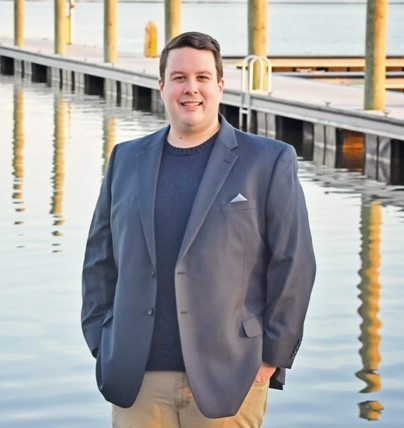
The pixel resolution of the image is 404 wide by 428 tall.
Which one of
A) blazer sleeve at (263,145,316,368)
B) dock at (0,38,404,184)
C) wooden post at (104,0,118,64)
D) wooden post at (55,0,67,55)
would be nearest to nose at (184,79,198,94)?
blazer sleeve at (263,145,316,368)

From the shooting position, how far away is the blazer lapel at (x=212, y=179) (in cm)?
409

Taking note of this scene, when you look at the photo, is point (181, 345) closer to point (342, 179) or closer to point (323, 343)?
point (323, 343)

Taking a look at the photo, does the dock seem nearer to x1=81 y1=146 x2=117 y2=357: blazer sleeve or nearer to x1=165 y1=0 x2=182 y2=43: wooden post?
x1=165 y1=0 x2=182 y2=43: wooden post

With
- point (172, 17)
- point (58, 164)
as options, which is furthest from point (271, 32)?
point (58, 164)

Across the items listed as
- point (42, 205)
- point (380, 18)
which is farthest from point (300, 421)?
point (380, 18)

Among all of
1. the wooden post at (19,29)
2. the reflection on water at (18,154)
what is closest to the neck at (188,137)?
the reflection on water at (18,154)

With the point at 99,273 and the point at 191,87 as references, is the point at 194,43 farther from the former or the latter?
the point at 99,273

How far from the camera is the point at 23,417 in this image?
7195 millimetres

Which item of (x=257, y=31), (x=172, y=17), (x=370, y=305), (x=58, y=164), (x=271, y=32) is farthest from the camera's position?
(x=271, y=32)

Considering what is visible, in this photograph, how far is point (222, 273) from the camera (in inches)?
161

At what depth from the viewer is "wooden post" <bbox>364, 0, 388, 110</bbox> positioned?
1969 centimetres

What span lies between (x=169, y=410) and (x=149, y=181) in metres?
0.56

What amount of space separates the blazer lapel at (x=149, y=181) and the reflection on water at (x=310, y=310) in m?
2.98

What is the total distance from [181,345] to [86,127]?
1976cm
